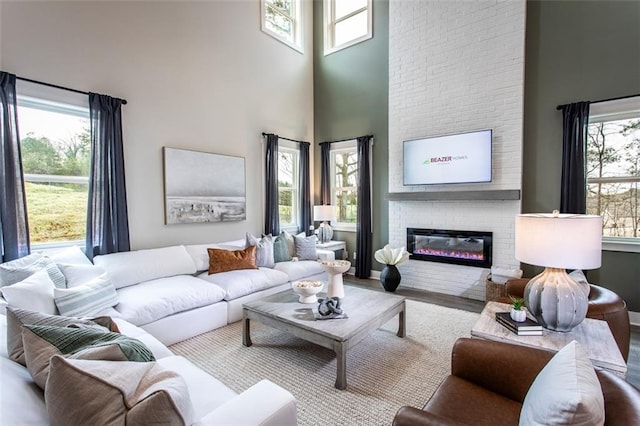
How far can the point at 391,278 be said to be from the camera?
172 inches

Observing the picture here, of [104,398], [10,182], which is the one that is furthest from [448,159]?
[10,182]

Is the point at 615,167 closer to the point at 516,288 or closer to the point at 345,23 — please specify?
the point at 516,288

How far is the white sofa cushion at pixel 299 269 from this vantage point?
4.01 metres

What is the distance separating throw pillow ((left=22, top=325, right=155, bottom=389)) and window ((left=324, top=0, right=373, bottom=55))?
18.2 ft

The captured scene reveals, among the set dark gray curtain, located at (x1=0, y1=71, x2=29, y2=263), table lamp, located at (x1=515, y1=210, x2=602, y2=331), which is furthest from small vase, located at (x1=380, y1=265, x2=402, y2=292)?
dark gray curtain, located at (x1=0, y1=71, x2=29, y2=263)

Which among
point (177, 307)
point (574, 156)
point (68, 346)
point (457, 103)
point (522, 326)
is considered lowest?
point (177, 307)

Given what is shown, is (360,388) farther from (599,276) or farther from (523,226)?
(599,276)

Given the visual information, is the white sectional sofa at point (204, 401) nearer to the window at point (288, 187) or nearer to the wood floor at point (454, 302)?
the wood floor at point (454, 302)

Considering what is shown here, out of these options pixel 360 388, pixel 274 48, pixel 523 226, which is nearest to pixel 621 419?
pixel 523 226

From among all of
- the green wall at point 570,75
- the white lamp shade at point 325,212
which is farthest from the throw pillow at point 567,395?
the white lamp shade at point 325,212

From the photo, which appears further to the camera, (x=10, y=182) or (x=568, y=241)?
(x=10, y=182)

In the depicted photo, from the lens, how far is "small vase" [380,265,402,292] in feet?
14.4

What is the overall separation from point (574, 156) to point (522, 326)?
9.16 feet

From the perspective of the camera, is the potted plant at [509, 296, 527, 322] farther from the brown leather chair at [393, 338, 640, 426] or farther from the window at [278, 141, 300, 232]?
the window at [278, 141, 300, 232]
